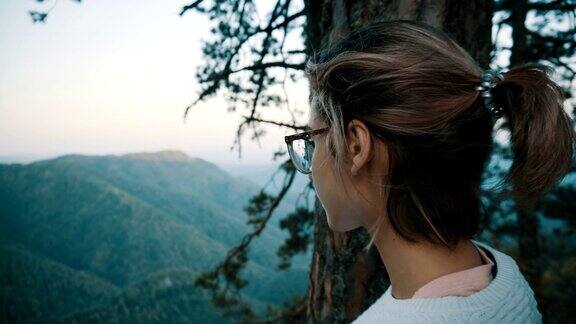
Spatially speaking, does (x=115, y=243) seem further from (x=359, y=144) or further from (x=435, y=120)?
(x=435, y=120)

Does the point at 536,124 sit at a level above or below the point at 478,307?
above

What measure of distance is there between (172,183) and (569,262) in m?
179

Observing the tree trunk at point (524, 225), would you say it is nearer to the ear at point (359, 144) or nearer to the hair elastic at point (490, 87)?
the hair elastic at point (490, 87)

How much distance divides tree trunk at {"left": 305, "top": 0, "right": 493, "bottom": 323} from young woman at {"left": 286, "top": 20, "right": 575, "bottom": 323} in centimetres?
60

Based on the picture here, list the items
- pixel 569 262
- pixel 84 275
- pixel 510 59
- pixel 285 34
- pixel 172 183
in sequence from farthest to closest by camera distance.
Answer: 1. pixel 172 183
2. pixel 84 275
3. pixel 569 262
4. pixel 510 59
5. pixel 285 34

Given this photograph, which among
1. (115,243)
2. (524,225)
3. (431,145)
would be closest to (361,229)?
(431,145)

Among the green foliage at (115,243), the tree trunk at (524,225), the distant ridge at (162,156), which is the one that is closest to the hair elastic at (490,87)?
the tree trunk at (524,225)

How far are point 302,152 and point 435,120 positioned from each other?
0.45 m

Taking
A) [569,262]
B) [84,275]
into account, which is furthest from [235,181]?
[569,262]

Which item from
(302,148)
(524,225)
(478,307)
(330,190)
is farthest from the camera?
(524,225)

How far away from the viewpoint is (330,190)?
0.95m

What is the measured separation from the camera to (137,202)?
122m

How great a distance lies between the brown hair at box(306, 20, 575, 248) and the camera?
769 millimetres

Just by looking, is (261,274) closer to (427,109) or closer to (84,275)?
(84,275)
